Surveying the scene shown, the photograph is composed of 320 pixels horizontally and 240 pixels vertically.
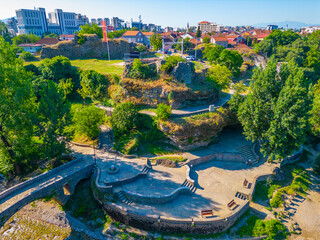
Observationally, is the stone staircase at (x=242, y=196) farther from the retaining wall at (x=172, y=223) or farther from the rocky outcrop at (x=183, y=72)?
the rocky outcrop at (x=183, y=72)

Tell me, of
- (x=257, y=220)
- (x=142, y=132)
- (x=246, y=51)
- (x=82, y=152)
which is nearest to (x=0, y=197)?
(x=82, y=152)

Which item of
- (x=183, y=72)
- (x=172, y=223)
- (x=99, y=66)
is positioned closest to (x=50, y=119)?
(x=172, y=223)

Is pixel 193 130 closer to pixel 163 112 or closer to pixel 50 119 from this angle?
pixel 163 112

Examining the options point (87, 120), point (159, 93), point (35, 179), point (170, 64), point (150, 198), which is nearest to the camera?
point (35, 179)

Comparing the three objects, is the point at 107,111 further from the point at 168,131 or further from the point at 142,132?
the point at 168,131

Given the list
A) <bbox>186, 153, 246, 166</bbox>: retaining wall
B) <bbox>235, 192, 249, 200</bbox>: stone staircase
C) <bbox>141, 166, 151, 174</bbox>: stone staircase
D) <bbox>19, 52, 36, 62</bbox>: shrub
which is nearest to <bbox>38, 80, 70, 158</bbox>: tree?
<bbox>141, 166, 151, 174</bbox>: stone staircase

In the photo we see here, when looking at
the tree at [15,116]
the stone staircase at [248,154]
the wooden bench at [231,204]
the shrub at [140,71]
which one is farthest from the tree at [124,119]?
the stone staircase at [248,154]
